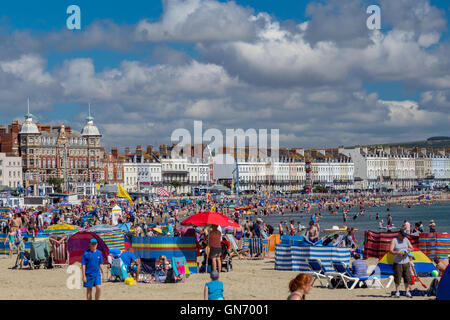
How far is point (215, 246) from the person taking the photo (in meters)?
15.5

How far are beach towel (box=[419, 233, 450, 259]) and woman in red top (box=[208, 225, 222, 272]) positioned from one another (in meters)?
5.14

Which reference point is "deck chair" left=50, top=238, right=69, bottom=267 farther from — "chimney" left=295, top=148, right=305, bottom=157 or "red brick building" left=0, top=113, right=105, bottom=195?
"chimney" left=295, top=148, right=305, bottom=157

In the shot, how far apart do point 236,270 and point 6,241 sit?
28.8 feet

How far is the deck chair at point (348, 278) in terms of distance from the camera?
14031 millimetres

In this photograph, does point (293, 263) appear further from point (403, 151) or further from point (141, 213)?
point (403, 151)

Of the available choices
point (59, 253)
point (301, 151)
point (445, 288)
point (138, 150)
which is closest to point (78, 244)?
point (59, 253)

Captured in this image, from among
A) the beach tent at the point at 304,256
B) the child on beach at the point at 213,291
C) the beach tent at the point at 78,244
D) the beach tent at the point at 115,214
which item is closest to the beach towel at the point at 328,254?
the beach tent at the point at 304,256

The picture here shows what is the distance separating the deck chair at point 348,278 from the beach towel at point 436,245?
348cm

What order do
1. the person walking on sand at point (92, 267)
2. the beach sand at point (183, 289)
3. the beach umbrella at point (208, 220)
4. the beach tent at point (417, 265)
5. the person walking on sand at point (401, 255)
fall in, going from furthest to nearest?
the beach umbrella at point (208, 220) < the beach tent at point (417, 265) < the beach sand at point (183, 289) < the person walking on sand at point (401, 255) < the person walking on sand at point (92, 267)

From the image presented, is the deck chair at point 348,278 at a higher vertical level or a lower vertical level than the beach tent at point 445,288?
lower

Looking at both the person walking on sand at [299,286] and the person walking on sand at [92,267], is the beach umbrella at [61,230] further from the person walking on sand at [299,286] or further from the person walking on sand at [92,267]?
the person walking on sand at [299,286]

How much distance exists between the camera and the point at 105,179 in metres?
107

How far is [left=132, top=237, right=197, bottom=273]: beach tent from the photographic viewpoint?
15867mm
